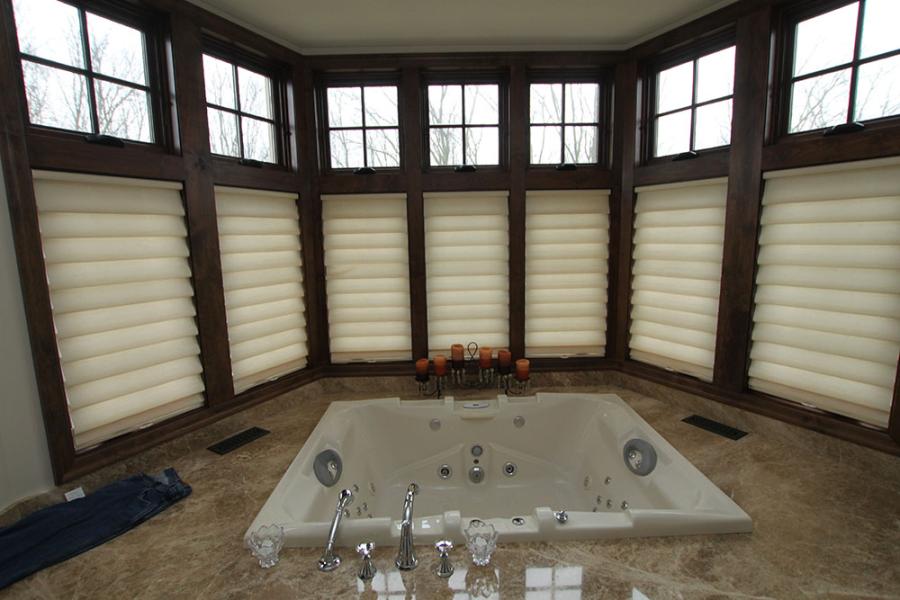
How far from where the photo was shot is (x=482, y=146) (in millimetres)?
2762

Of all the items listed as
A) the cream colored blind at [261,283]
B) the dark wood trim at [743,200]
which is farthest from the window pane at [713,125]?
the cream colored blind at [261,283]

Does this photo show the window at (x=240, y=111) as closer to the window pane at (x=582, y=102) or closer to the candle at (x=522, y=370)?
the window pane at (x=582, y=102)

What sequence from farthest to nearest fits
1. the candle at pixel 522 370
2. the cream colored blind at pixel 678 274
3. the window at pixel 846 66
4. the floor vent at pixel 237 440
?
the candle at pixel 522 370
the cream colored blind at pixel 678 274
the floor vent at pixel 237 440
the window at pixel 846 66

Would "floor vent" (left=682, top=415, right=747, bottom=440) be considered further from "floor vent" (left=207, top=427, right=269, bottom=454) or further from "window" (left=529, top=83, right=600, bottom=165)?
"floor vent" (left=207, top=427, right=269, bottom=454)

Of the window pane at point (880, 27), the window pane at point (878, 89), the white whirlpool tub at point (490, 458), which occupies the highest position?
the window pane at point (880, 27)

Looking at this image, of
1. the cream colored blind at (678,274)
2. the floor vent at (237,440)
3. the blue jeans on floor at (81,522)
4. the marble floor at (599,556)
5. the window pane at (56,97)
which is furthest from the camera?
the cream colored blind at (678,274)

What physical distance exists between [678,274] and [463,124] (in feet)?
5.28

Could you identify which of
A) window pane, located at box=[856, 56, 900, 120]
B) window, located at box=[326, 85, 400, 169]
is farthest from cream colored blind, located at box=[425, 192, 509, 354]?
window pane, located at box=[856, 56, 900, 120]

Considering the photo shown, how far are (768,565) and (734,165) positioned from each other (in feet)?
5.82

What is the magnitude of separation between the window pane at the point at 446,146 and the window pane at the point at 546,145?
1.59 ft

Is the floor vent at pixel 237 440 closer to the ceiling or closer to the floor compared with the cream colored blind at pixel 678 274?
closer to the floor

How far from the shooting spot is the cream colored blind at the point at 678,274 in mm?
2320

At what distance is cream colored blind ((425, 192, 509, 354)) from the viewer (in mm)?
2766

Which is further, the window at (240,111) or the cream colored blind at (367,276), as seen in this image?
the cream colored blind at (367,276)
